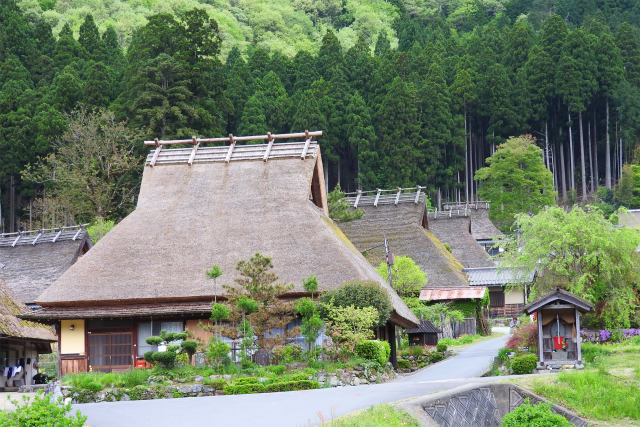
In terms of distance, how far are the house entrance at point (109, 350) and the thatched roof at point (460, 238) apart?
2923 cm

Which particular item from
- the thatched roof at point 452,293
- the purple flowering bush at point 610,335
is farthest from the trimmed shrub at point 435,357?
the thatched roof at point 452,293

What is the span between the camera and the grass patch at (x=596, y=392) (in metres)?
18.0

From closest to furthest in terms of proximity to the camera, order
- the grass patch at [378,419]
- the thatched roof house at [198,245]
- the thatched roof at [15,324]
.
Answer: the grass patch at [378,419], the thatched roof at [15,324], the thatched roof house at [198,245]

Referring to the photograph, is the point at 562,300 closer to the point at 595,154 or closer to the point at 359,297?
the point at 359,297

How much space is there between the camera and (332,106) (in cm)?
7006

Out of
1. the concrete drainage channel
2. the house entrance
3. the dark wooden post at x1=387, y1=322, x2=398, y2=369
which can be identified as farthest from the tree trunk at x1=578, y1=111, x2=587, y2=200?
the concrete drainage channel

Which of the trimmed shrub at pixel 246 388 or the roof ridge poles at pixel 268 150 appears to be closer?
the trimmed shrub at pixel 246 388

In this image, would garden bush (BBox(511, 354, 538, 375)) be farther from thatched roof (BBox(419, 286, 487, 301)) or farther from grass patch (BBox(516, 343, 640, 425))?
thatched roof (BBox(419, 286, 487, 301))

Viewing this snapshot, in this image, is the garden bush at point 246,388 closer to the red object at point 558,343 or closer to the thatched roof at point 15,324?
the thatched roof at point 15,324

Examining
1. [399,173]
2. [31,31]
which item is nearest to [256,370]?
[399,173]

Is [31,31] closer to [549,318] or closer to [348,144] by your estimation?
[348,144]

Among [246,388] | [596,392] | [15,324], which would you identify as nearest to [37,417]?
[246,388]

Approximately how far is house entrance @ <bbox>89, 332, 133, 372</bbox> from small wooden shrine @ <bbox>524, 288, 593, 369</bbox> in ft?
42.2

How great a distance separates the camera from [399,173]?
68.2 m
